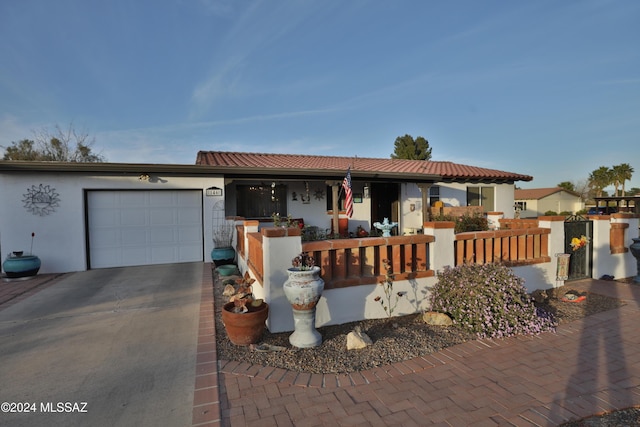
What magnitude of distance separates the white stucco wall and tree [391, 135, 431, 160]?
26.0 m

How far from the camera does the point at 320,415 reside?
7.70 ft

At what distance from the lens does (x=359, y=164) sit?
1467cm

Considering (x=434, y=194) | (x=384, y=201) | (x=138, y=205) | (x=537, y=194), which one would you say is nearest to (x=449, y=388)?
(x=138, y=205)

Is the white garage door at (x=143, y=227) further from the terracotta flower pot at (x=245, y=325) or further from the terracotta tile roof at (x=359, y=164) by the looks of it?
the terracotta flower pot at (x=245, y=325)

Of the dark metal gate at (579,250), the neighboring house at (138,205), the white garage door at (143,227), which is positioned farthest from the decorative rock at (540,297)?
the white garage door at (143,227)

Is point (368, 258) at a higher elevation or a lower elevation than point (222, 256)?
higher

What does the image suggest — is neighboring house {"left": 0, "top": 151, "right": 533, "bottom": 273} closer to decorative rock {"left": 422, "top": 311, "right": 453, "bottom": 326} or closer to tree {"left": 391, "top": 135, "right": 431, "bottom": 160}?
decorative rock {"left": 422, "top": 311, "right": 453, "bottom": 326}

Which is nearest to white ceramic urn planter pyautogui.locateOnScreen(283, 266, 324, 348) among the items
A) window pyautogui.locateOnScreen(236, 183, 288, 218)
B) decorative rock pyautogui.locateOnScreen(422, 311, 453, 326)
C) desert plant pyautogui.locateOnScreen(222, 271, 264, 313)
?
desert plant pyautogui.locateOnScreen(222, 271, 264, 313)

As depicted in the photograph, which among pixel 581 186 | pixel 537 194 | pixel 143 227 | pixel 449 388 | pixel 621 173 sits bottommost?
pixel 449 388

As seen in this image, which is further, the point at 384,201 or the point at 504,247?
the point at 384,201

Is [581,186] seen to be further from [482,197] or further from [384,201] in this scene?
[384,201]

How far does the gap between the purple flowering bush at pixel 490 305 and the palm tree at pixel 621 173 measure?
47.9m

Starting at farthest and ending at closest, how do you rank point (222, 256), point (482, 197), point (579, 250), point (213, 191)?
point (482, 197)
point (213, 191)
point (222, 256)
point (579, 250)

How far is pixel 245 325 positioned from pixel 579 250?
7.05 meters
